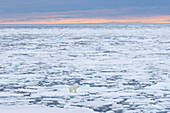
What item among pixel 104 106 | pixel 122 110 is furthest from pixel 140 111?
pixel 104 106

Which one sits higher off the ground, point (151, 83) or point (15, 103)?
point (151, 83)

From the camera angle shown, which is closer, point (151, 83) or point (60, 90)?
point (60, 90)

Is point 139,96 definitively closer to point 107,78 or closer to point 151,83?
point 151,83

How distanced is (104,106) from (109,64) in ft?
13.2

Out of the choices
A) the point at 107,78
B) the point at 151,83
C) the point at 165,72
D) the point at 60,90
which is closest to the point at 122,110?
the point at 60,90

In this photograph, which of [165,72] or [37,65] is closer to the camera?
[165,72]

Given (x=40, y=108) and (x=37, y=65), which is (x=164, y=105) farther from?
(x=37, y=65)

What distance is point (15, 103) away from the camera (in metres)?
4.27

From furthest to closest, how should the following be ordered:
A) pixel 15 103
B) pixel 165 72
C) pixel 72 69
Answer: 1. pixel 72 69
2. pixel 165 72
3. pixel 15 103

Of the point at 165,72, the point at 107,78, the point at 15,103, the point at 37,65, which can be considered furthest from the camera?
the point at 37,65

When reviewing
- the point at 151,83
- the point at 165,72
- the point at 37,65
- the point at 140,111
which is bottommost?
the point at 140,111

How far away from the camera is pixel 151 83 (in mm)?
5590

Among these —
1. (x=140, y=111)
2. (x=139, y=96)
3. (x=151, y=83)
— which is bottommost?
(x=140, y=111)

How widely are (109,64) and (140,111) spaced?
4.25 m
